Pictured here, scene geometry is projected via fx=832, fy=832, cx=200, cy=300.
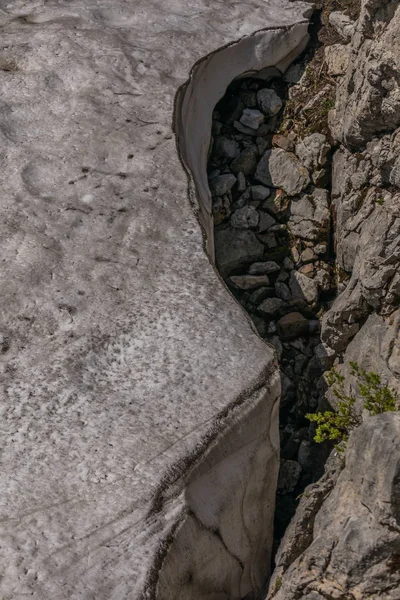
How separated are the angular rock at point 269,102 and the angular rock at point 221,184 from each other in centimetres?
64

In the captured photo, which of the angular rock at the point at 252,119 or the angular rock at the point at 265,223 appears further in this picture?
the angular rock at the point at 252,119

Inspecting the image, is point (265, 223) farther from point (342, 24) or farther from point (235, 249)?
point (342, 24)

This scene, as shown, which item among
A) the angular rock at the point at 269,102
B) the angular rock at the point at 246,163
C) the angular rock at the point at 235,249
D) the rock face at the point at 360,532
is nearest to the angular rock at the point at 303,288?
the angular rock at the point at 235,249

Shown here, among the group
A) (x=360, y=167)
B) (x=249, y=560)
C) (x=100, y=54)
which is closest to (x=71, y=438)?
(x=249, y=560)

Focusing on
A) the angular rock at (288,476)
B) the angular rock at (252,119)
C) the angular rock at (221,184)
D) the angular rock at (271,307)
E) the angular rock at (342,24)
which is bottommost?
the angular rock at (288,476)

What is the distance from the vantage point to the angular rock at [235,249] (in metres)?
5.64

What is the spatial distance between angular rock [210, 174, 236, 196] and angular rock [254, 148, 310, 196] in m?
0.20

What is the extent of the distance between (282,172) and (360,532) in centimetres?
292

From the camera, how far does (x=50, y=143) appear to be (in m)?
5.40

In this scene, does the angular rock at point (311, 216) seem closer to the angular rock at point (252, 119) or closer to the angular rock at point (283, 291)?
the angular rock at point (283, 291)

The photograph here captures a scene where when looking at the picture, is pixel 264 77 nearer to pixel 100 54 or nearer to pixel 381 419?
pixel 100 54

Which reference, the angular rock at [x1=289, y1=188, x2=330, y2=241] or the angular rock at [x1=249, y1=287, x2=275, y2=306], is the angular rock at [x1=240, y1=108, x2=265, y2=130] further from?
the angular rock at [x1=249, y1=287, x2=275, y2=306]

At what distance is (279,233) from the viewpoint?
579 centimetres

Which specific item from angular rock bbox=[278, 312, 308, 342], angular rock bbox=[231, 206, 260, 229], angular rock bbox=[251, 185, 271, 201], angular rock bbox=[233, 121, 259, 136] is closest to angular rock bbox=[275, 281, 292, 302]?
angular rock bbox=[278, 312, 308, 342]
